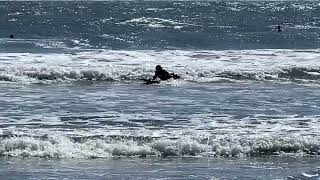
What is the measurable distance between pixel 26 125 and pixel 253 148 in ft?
15.6

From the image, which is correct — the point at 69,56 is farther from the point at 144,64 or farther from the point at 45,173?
the point at 45,173

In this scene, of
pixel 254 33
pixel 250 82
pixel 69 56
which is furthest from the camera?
pixel 254 33

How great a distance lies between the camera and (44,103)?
1864 cm

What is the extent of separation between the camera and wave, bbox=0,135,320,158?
12672 mm

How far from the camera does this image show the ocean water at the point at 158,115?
39.0ft

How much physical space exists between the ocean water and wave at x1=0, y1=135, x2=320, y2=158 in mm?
18

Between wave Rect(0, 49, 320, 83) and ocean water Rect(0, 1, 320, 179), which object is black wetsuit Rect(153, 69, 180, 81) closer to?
ocean water Rect(0, 1, 320, 179)

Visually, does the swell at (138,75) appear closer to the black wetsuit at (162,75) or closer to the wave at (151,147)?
the black wetsuit at (162,75)

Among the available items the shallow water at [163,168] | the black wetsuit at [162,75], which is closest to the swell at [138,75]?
the black wetsuit at [162,75]

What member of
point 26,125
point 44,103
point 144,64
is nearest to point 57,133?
point 26,125

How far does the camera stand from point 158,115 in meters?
16.7

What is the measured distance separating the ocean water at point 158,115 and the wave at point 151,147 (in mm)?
18

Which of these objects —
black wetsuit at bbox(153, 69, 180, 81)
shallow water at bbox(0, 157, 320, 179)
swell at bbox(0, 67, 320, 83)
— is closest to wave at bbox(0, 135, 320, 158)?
shallow water at bbox(0, 157, 320, 179)

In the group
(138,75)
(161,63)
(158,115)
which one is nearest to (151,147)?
(158,115)
